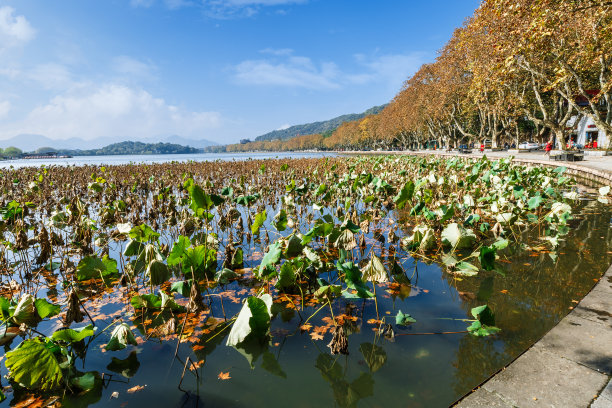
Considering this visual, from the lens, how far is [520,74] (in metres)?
24.3

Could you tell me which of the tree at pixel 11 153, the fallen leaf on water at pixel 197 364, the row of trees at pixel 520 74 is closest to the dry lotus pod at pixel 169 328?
the fallen leaf on water at pixel 197 364

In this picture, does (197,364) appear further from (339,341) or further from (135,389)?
(339,341)

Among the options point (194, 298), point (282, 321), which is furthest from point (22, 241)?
point (282, 321)

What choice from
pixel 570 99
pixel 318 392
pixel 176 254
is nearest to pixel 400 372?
pixel 318 392

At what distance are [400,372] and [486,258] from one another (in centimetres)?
169

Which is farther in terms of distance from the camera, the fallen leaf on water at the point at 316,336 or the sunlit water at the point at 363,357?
the fallen leaf on water at the point at 316,336

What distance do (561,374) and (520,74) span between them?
28689 mm

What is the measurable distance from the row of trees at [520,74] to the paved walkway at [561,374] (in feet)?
27.7

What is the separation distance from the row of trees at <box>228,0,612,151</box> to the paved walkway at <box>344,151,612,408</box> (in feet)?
27.7

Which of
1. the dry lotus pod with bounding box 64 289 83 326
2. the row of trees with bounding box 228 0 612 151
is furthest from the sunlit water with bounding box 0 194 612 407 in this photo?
the row of trees with bounding box 228 0 612 151

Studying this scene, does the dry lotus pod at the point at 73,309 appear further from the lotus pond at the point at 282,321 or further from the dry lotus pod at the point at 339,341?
the dry lotus pod at the point at 339,341

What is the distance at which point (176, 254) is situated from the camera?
3604 mm

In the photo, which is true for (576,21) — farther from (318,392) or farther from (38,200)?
→ (38,200)

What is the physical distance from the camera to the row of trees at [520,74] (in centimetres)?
1030
